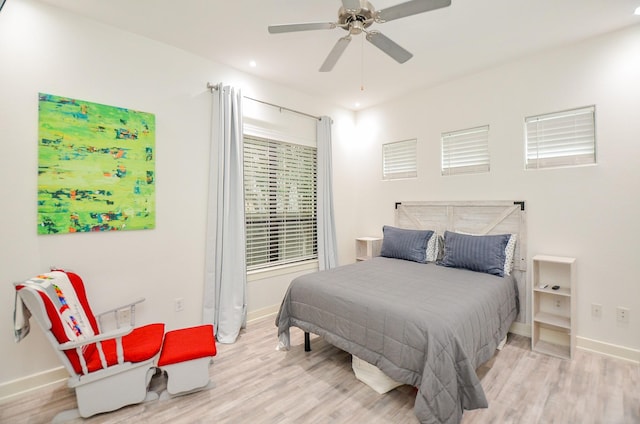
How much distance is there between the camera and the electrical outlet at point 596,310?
2.74 metres

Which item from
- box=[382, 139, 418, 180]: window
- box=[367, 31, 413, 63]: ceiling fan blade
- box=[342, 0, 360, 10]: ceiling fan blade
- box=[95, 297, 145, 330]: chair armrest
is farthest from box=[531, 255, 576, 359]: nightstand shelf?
box=[95, 297, 145, 330]: chair armrest

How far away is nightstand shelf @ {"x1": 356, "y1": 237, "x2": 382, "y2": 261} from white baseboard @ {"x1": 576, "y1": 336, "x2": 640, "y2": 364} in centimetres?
238

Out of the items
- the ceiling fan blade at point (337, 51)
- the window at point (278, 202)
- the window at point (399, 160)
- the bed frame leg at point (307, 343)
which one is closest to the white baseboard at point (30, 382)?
the window at point (278, 202)

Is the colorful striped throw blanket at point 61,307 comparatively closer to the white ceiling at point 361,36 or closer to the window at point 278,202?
the window at point 278,202

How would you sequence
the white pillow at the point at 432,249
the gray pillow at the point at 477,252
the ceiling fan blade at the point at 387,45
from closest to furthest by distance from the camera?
1. the ceiling fan blade at the point at 387,45
2. the gray pillow at the point at 477,252
3. the white pillow at the point at 432,249

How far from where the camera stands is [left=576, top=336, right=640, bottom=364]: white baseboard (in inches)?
101

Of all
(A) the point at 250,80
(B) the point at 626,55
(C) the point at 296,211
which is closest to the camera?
(B) the point at 626,55

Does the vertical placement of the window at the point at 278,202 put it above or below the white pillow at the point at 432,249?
above

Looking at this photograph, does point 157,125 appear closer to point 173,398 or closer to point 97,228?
point 97,228

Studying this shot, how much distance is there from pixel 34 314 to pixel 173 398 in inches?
42.0

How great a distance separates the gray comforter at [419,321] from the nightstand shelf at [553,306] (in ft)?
0.77

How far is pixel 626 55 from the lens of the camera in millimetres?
2607

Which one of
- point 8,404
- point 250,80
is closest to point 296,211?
point 250,80

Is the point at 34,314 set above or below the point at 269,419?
above
